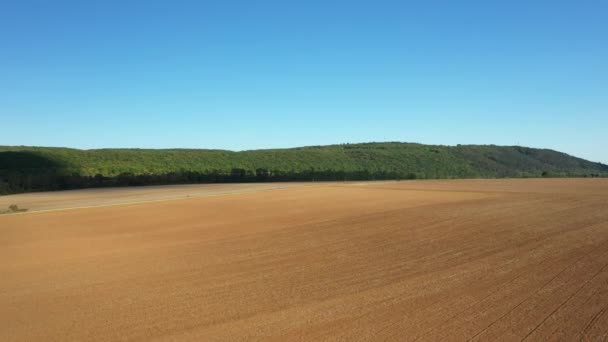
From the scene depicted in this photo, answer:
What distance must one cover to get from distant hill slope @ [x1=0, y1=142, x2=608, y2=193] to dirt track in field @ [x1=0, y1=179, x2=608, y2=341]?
99.8 feet

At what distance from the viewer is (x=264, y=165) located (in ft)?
280

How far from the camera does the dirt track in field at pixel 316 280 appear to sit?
21.4 feet

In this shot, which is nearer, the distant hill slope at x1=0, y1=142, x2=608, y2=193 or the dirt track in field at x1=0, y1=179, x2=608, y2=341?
the dirt track in field at x1=0, y1=179, x2=608, y2=341

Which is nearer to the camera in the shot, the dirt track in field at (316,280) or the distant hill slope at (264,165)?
the dirt track in field at (316,280)

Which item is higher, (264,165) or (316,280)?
(264,165)

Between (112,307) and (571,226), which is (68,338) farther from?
(571,226)

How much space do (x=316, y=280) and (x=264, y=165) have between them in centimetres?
7668

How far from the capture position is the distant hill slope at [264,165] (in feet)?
163

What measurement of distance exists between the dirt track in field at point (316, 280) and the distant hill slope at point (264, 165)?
99.8 feet

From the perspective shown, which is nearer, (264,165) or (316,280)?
(316,280)

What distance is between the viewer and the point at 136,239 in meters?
15.0

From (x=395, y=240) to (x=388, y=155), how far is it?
87508 millimetres

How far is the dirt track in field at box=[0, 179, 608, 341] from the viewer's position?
6535 mm

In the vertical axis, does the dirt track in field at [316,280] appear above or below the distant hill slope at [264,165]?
below
